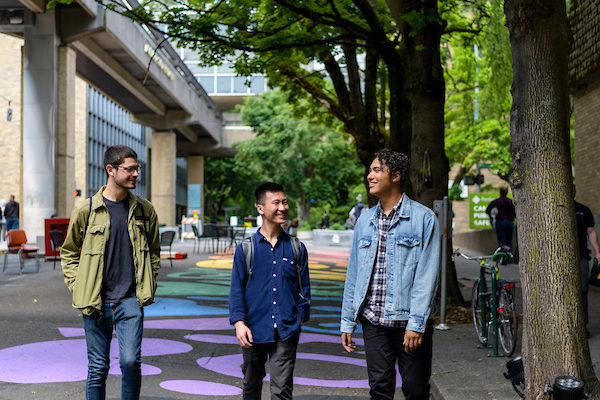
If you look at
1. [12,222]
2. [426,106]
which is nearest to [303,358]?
[426,106]

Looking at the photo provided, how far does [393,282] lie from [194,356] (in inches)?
157

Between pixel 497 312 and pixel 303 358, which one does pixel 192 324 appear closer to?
pixel 303 358

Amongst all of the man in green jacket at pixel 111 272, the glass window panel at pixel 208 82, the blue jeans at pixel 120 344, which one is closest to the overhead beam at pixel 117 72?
the man in green jacket at pixel 111 272

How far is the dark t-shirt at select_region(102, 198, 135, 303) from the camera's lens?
4281 mm

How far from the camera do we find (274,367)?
4.06 metres

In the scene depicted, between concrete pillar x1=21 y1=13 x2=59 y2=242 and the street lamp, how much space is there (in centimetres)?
2125

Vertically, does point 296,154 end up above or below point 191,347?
above

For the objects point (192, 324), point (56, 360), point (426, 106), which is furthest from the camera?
point (426, 106)

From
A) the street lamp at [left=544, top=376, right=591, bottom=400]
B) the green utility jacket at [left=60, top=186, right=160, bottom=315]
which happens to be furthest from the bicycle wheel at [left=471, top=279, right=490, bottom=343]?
the green utility jacket at [left=60, top=186, right=160, bottom=315]

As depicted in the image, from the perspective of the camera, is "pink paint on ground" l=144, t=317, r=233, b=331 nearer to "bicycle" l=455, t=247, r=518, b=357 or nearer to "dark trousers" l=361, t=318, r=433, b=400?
"bicycle" l=455, t=247, r=518, b=357

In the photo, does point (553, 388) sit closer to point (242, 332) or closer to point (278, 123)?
point (242, 332)

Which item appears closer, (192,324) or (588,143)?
(192,324)

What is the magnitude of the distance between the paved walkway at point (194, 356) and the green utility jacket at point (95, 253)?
1.57 metres

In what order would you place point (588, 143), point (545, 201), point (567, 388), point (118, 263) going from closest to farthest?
point (118, 263), point (567, 388), point (545, 201), point (588, 143)
